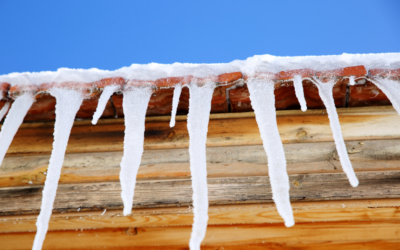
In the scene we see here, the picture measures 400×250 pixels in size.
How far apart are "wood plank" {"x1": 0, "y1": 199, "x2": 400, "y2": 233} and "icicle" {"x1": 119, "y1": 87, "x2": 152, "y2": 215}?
1.15ft

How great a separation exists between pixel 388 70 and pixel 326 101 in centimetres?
38

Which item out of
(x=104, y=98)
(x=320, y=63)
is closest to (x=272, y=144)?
(x=320, y=63)

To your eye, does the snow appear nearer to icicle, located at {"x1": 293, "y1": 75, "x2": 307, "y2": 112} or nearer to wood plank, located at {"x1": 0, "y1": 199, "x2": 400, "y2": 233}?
icicle, located at {"x1": 293, "y1": 75, "x2": 307, "y2": 112}

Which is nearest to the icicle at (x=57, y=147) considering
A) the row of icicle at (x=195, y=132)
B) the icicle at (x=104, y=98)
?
the row of icicle at (x=195, y=132)

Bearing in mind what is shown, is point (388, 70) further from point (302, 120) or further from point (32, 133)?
point (32, 133)

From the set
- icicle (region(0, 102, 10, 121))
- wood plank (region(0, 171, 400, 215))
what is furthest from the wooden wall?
icicle (region(0, 102, 10, 121))

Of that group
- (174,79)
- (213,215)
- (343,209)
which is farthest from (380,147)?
(174,79)

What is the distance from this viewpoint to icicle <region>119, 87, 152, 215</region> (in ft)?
3.94

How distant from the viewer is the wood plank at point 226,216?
1.46 metres

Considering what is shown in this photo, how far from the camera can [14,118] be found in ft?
4.52

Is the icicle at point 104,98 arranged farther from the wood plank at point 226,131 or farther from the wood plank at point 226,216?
the wood plank at point 226,216

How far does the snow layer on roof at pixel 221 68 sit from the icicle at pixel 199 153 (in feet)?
0.37

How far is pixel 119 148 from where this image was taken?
1.63m

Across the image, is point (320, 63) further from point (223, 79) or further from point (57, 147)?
point (57, 147)
